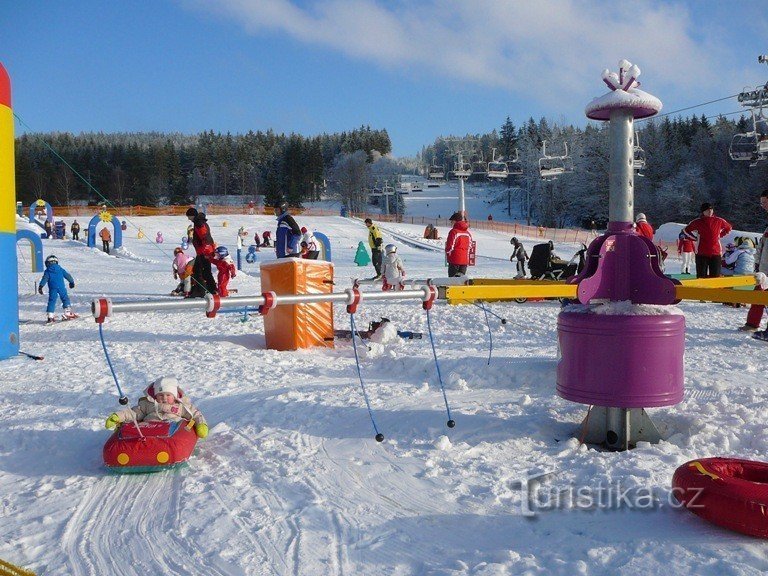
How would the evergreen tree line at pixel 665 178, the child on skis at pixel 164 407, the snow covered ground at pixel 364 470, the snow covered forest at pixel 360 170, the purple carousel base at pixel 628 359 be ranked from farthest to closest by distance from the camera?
the snow covered forest at pixel 360 170
the evergreen tree line at pixel 665 178
the child on skis at pixel 164 407
the purple carousel base at pixel 628 359
the snow covered ground at pixel 364 470

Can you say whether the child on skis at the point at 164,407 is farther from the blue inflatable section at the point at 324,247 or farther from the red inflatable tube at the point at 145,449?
the blue inflatable section at the point at 324,247

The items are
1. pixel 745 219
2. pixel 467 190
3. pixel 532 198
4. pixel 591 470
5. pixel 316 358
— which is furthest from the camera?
pixel 467 190

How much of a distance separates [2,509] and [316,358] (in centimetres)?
469

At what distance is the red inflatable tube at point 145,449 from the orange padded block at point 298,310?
411 centimetres

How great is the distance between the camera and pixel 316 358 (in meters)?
8.52

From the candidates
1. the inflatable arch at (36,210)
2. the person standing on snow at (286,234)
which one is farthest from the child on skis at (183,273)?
the inflatable arch at (36,210)

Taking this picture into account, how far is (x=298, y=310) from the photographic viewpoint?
29.3ft

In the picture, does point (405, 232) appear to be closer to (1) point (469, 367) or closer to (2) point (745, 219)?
(2) point (745, 219)

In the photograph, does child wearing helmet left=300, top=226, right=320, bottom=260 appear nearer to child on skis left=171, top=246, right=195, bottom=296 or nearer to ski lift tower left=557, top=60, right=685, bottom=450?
child on skis left=171, top=246, right=195, bottom=296

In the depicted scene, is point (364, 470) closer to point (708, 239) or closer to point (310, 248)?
point (708, 239)

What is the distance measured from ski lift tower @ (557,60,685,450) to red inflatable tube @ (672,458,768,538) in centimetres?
90

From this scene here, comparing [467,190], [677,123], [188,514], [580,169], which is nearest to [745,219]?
[580,169]

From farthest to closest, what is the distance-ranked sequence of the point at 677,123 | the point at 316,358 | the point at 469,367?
1. the point at 677,123
2. the point at 316,358
3. the point at 469,367

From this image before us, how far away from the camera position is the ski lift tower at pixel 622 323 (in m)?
4.50
